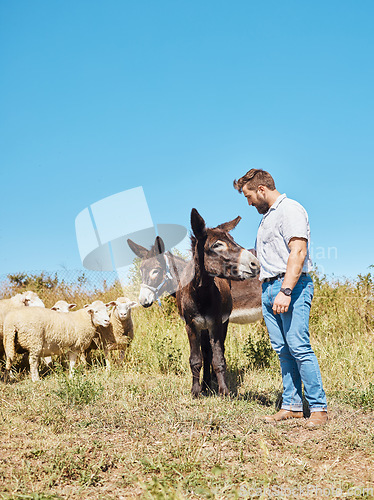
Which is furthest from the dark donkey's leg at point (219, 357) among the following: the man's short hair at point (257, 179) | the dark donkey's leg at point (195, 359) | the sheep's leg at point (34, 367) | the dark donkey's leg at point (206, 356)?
the sheep's leg at point (34, 367)

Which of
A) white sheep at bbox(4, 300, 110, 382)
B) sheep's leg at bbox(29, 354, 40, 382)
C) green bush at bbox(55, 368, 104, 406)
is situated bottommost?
green bush at bbox(55, 368, 104, 406)

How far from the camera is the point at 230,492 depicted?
9.27 ft

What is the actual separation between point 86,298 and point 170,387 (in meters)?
7.87

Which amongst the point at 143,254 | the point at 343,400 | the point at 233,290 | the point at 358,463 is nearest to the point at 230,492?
the point at 358,463

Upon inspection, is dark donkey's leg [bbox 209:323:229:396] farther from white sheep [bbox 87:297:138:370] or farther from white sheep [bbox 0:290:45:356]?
white sheep [bbox 0:290:45:356]

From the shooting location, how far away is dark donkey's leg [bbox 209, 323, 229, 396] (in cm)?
525

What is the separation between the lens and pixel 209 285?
209 inches

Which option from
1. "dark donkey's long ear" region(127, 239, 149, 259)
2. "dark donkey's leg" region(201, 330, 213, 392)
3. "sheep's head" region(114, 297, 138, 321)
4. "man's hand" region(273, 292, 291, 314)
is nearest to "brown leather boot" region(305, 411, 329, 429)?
"man's hand" region(273, 292, 291, 314)

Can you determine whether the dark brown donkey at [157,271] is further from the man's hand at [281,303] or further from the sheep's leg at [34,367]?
the sheep's leg at [34,367]

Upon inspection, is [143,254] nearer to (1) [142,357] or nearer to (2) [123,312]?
(2) [123,312]

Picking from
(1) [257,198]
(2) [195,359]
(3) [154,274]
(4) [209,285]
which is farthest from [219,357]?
(1) [257,198]

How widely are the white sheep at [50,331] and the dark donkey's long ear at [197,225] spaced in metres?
2.99

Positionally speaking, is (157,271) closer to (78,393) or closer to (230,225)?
(230,225)

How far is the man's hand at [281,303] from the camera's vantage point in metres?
4.05
